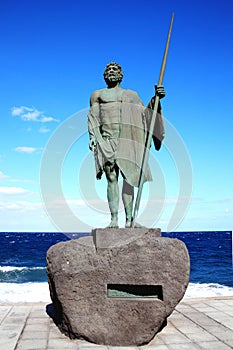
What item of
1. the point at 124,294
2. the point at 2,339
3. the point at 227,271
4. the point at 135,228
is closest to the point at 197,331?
the point at 124,294

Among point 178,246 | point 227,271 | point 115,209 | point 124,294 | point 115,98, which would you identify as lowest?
point 227,271

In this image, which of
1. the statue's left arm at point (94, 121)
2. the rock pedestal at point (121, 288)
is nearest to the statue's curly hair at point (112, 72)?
the statue's left arm at point (94, 121)

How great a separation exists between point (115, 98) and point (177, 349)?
3223mm

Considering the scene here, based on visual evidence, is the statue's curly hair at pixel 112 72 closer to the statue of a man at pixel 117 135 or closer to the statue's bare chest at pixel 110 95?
the statue of a man at pixel 117 135

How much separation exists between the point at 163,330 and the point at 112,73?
11.5ft

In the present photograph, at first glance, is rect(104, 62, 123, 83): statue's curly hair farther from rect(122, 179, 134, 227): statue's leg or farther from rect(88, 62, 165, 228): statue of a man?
rect(122, 179, 134, 227): statue's leg

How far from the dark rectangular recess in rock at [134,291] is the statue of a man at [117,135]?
31.4 inches

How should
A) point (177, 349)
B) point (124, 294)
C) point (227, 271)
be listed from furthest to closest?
1. point (227, 271)
2. point (124, 294)
3. point (177, 349)

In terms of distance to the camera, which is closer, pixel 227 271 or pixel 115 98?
pixel 115 98

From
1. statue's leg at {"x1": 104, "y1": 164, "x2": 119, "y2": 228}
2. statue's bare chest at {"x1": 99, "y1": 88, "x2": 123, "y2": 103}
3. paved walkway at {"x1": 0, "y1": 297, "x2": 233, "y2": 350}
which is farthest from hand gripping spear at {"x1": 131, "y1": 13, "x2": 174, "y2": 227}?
paved walkway at {"x1": 0, "y1": 297, "x2": 233, "y2": 350}

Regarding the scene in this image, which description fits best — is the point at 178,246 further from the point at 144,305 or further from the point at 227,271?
the point at 227,271

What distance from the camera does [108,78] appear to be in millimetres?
5348

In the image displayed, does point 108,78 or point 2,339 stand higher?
point 108,78

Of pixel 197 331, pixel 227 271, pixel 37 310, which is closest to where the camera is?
pixel 197 331
